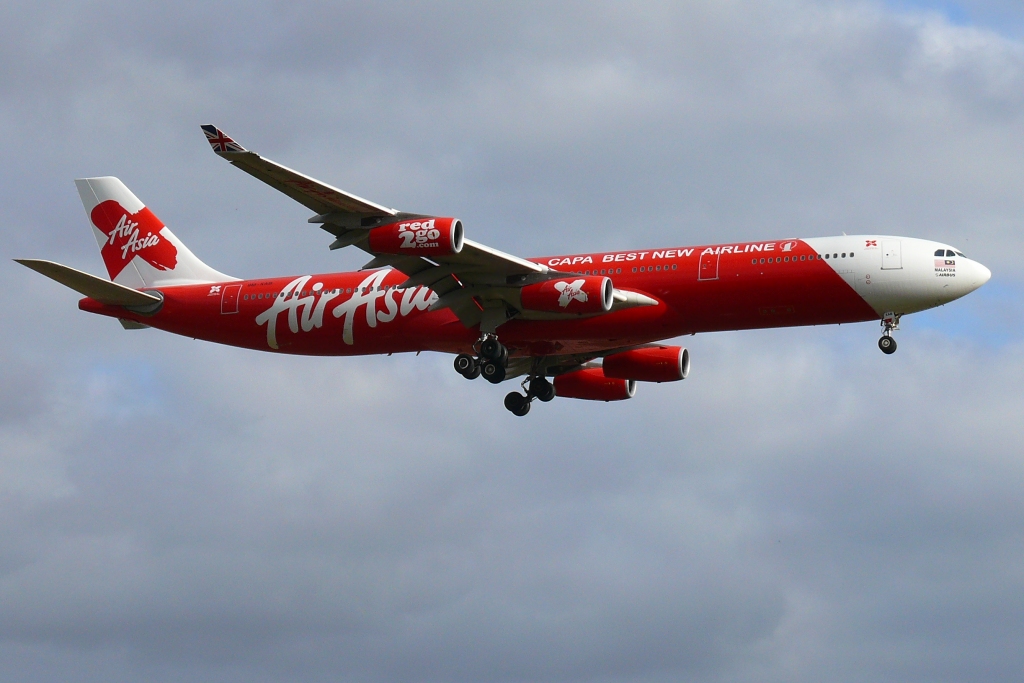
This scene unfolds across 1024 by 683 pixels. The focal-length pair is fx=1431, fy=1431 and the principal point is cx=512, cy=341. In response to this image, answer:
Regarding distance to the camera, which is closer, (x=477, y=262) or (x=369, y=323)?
(x=477, y=262)

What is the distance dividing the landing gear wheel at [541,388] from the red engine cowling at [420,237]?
13.0 metres

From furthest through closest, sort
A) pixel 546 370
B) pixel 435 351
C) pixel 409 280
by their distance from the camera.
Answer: pixel 546 370
pixel 435 351
pixel 409 280

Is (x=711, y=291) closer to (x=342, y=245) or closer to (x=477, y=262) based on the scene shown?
(x=477, y=262)

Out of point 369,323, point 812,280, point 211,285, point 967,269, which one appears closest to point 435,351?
point 369,323

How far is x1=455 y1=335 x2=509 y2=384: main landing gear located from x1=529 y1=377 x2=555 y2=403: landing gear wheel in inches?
Result: 230

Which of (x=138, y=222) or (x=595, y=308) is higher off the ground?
(x=138, y=222)

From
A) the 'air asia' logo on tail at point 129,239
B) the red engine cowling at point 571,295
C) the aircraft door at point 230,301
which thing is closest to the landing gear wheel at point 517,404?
the red engine cowling at point 571,295

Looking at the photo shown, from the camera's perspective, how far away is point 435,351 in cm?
5784

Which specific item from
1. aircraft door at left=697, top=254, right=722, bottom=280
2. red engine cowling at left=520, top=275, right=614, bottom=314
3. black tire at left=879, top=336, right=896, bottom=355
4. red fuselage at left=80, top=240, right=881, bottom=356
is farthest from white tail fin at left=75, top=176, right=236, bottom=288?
black tire at left=879, top=336, right=896, bottom=355

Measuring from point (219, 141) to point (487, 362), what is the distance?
14.5 meters

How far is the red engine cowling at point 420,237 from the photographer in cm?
4972

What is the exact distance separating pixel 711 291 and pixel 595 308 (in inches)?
169

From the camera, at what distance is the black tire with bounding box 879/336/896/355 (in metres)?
52.2

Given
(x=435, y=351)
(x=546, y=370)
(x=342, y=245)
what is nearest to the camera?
(x=342, y=245)
